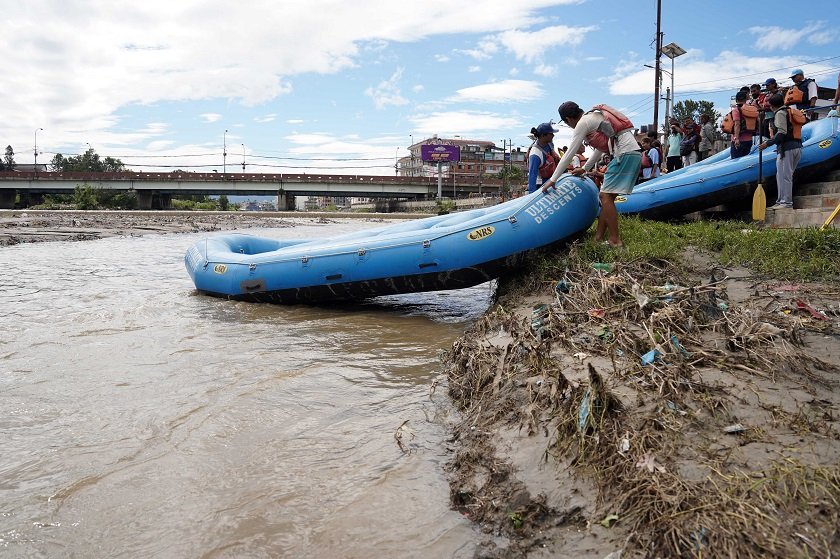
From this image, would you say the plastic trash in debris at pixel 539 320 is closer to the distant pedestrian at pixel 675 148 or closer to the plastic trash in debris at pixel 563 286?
the plastic trash in debris at pixel 563 286

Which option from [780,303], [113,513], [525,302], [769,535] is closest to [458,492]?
[769,535]

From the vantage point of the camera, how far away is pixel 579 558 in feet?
7.24

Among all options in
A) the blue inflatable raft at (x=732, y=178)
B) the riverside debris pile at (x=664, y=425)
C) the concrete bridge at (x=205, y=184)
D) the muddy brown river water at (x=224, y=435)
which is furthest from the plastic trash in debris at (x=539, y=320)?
the concrete bridge at (x=205, y=184)

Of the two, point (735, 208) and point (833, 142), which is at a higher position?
point (833, 142)

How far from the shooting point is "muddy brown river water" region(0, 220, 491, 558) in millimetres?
2752

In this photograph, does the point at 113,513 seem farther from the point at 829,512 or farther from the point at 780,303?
the point at 780,303

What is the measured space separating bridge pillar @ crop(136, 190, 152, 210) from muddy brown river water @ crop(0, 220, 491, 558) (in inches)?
2448

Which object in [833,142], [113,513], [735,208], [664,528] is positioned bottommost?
[113,513]

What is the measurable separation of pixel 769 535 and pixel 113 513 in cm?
274

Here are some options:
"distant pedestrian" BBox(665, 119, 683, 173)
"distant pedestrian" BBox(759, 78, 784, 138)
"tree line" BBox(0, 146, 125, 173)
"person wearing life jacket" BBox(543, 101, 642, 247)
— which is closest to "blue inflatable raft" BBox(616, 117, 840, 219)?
"distant pedestrian" BBox(759, 78, 784, 138)

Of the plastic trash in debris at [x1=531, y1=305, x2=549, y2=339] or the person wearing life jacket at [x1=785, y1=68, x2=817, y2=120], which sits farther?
the person wearing life jacket at [x1=785, y1=68, x2=817, y2=120]

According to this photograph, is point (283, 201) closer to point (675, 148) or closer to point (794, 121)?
point (675, 148)

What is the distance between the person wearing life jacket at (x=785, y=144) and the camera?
25.9 feet

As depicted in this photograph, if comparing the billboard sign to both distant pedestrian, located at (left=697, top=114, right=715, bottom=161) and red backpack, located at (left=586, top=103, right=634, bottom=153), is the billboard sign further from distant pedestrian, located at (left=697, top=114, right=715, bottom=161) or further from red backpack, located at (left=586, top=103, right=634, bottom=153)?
red backpack, located at (left=586, top=103, right=634, bottom=153)
